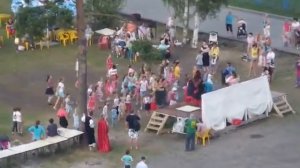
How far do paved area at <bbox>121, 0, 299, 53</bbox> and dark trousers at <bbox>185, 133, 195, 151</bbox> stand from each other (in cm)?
1360

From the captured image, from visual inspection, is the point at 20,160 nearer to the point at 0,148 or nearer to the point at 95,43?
the point at 0,148

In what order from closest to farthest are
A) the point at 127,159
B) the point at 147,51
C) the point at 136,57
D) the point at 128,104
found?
the point at 127,159 → the point at 128,104 → the point at 147,51 → the point at 136,57

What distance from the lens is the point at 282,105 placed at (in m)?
37.7

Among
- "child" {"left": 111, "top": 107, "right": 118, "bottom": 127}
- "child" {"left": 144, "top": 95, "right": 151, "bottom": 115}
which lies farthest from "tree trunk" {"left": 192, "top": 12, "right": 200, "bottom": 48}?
"child" {"left": 111, "top": 107, "right": 118, "bottom": 127}

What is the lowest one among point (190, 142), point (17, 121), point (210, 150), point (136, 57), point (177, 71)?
point (210, 150)

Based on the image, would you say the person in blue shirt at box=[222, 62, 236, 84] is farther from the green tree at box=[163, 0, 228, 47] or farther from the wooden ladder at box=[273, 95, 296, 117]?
the green tree at box=[163, 0, 228, 47]

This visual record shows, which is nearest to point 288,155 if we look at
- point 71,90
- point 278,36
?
point 71,90

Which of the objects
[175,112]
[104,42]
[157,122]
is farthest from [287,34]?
[157,122]

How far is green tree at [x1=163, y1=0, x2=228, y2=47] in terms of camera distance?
45.3 metres

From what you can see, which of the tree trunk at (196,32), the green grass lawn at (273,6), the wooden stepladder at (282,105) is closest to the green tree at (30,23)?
the tree trunk at (196,32)

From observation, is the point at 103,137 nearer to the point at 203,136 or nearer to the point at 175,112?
the point at 175,112

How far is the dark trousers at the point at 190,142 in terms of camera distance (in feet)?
109

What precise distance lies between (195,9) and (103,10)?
14.8 ft

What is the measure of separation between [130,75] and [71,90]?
2.90 m
